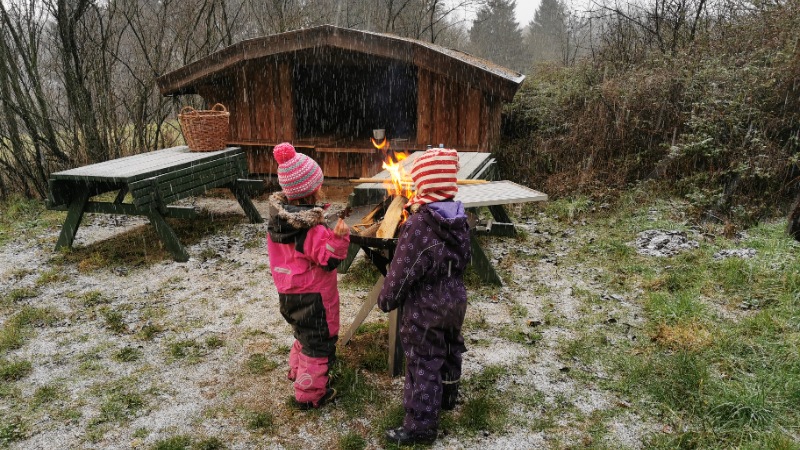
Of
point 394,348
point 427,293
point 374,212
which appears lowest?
point 394,348

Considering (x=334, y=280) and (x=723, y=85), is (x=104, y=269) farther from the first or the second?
(x=723, y=85)

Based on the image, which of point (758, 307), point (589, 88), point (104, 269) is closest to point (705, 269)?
point (758, 307)

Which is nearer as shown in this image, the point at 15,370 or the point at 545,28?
the point at 15,370

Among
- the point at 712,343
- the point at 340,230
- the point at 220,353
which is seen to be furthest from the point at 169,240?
the point at 712,343

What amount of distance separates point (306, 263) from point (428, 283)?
2.59ft

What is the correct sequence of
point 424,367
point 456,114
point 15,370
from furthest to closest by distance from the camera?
point 456,114 → point 15,370 → point 424,367

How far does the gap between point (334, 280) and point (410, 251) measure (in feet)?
2.41

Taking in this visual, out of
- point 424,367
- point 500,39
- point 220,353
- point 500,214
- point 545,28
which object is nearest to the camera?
point 424,367

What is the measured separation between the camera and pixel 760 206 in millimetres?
6391

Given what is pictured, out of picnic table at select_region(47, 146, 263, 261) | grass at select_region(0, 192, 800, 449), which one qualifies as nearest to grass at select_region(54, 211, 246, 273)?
picnic table at select_region(47, 146, 263, 261)

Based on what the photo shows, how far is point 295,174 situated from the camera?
3115mm

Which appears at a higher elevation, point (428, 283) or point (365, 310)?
point (428, 283)

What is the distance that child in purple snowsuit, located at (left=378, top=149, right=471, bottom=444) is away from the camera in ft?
9.25

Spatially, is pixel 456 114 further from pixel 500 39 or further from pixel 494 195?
pixel 500 39
